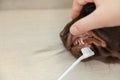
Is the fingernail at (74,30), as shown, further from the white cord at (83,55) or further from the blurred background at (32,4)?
the blurred background at (32,4)

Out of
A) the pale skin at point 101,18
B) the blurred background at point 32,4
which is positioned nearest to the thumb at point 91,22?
the pale skin at point 101,18

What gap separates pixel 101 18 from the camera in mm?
575

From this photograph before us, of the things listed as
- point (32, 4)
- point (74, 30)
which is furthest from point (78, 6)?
point (32, 4)

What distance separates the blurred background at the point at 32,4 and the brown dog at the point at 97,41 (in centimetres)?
13

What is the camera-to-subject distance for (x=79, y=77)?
1.98 feet

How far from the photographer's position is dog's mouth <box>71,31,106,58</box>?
1.96ft

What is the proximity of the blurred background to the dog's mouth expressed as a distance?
0.17 m

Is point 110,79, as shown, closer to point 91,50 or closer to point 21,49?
point 91,50

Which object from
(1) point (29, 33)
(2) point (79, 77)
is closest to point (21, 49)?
(1) point (29, 33)

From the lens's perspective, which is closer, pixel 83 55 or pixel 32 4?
pixel 83 55

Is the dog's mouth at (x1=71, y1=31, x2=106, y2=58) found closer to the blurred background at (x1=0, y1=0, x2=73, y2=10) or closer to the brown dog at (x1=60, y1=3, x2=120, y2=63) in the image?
the brown dog at (x1=60, y1=3, x2=120, y2=63)

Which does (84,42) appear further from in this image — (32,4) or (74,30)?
(32,4)

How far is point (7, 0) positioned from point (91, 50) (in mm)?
304

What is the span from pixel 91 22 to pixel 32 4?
9.4 inches
